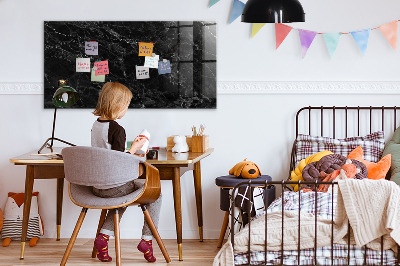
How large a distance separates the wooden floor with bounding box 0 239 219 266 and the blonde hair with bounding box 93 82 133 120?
930 mm

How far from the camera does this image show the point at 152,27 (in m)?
4.46

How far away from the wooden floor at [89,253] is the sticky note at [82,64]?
1238 mm

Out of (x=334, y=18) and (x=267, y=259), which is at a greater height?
(x=334, y=18)

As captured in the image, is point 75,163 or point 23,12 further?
point 23,12

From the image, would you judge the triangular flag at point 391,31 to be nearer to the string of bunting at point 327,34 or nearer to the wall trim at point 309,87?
the string of bunting at point 327,34

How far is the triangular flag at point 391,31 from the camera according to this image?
14.3ft

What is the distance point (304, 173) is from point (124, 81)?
4.88 feet

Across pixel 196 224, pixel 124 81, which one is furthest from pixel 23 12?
pixel 196 224

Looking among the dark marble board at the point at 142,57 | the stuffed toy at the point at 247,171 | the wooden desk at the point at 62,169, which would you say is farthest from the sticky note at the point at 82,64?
the stuffed toy at the point at 247,171

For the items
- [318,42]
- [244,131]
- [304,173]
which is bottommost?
[304,173]

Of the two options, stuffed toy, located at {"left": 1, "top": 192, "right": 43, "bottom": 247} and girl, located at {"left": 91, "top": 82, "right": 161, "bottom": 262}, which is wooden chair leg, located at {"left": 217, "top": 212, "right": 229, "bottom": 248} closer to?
A: girl, located at {"left": 91, "top": 82, "right": 161, "bottom": 262}

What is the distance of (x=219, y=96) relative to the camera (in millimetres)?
4480

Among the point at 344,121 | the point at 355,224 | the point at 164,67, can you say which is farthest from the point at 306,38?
the point at 355,224

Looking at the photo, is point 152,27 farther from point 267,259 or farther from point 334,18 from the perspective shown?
point 267,259
